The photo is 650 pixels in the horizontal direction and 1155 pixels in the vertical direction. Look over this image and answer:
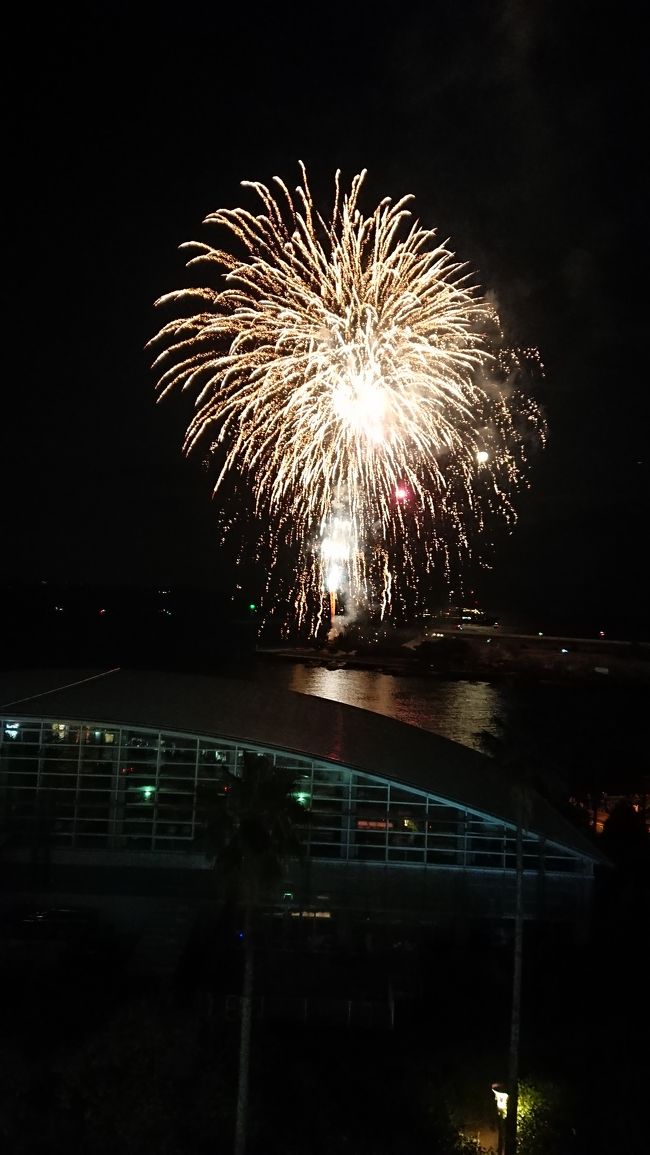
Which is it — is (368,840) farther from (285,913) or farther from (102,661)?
(102,661)

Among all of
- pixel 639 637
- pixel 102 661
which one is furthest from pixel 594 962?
pixel 639 637

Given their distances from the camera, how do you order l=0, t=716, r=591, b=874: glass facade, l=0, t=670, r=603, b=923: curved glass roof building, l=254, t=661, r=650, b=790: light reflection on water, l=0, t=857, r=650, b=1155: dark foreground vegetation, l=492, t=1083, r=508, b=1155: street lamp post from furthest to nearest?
l=254, t=661, r=650, b=790: light reflection on water → l=0, t=716, r=591, b=874: glass facade → l=0, t=670, r=603, b=923: curved glass roof building → l=492, t=1083, r=508, b=1155: street lamp post → l=0, t=857, r=650, b=1155: dark foreground vegetation

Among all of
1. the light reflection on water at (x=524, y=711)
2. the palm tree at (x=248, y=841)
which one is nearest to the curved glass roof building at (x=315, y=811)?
the light reflection on water at (x=524, y=711)

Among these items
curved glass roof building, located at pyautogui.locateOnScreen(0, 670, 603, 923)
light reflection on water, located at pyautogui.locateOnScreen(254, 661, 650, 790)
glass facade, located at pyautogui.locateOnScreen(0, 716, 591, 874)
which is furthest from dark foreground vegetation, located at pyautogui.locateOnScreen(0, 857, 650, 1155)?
light reflection on water, located at pyautogui.locateOnScreen(254, 661, 650, 790)

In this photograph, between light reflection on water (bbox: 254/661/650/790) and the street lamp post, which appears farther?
light reflection on water (bbox: 254/661/650/790)

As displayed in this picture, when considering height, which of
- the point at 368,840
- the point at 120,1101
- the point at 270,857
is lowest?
the point at 120,1101

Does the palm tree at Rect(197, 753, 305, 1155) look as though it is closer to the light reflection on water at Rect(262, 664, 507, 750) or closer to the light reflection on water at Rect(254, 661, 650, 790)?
the light reflection on water at Rect(254, 661, 650, 790)
